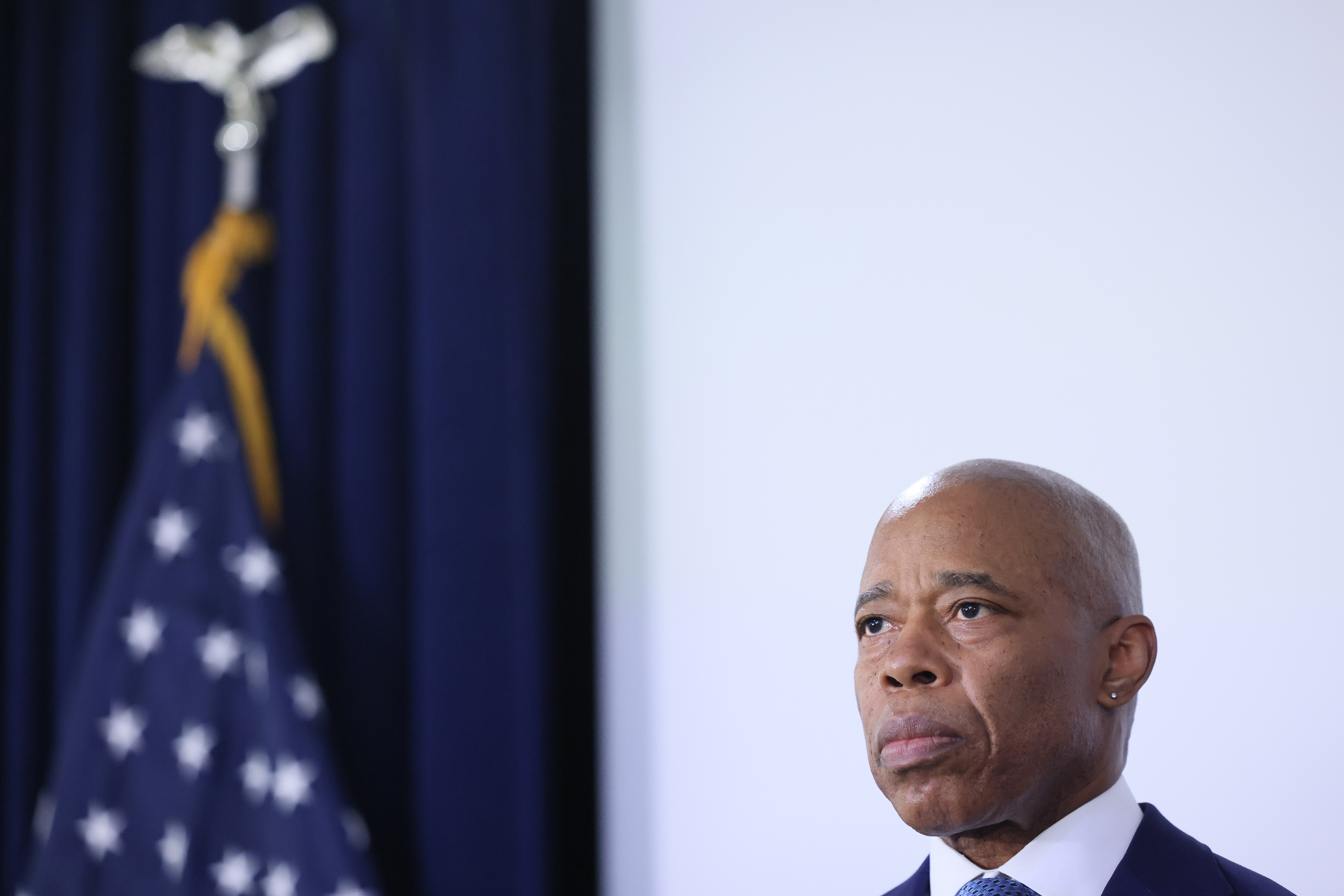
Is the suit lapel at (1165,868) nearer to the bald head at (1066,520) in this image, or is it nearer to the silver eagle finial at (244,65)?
the bald head at (1066,520)

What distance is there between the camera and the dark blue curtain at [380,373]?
164cm

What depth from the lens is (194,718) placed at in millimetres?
1778

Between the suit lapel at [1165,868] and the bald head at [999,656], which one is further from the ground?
the bald head at [999,656]

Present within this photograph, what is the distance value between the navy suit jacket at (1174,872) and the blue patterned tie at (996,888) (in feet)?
0.18

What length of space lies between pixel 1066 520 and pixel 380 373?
1.22 metres

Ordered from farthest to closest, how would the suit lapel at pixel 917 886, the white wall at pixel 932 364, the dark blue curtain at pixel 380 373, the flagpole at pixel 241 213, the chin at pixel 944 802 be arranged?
1. the flagpole at pixel 241 213
2. the dark blue curtain at pixel 380 373
3. the white wall at pixel 932 364
4. the suit lapel at pixel 917 886
5. the chin at pixel 944 802

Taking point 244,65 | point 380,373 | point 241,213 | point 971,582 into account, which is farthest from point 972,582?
point 244,65

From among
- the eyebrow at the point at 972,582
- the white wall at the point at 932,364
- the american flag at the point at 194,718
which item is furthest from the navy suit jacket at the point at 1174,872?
the american flag at the point at 194,718

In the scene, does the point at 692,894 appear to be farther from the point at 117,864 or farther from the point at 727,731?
the point at 117,864

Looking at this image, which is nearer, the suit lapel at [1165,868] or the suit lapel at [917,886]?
the suit lapel at [1165,868]

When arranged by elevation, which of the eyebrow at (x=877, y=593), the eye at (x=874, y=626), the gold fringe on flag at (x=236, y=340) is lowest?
the eye at (x=874, y=626)

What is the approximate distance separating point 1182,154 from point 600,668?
983 mm

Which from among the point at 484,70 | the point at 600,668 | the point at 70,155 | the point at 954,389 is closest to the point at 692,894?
the point at 600,668

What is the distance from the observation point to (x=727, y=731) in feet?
4.98
